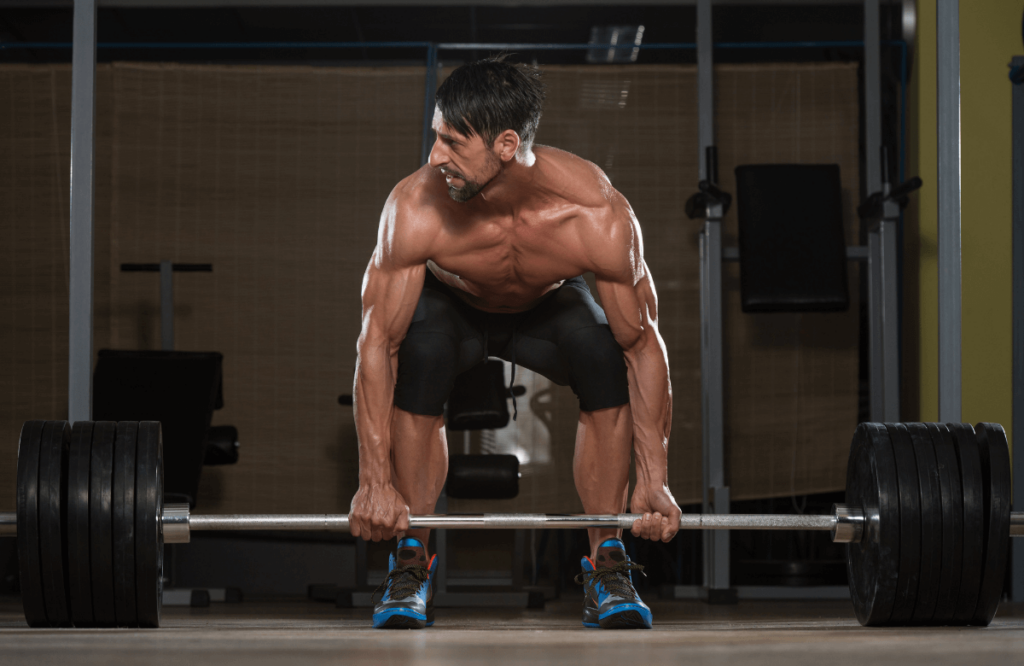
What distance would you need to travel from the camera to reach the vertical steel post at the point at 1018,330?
9.95ft

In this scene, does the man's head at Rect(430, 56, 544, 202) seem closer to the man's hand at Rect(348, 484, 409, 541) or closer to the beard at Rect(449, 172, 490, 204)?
the beard at Rect(449, 172, 490, 204)

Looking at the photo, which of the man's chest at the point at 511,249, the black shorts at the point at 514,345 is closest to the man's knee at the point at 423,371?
the black shorts at the point at 514,345

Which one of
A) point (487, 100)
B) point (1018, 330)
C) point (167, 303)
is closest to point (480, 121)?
point (487, 100)

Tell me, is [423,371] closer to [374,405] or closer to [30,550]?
[374,405]

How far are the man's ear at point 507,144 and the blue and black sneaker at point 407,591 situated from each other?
2.48ft

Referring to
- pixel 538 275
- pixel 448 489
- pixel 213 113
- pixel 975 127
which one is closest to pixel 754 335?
pixel 975 127

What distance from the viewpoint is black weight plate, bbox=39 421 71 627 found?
163 cm

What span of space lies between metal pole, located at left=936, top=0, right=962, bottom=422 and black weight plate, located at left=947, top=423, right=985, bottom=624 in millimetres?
173

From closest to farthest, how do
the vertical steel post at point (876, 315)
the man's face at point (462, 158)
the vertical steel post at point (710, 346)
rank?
the man's face at point (462, 158) → the vertical steel post at point (710, 346) → the vertical steel post at point (876, 315)

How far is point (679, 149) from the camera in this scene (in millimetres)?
3688

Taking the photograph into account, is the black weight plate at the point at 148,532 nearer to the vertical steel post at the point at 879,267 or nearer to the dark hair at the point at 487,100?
the dark hair at the point at 487,100

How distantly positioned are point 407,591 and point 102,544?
531mm

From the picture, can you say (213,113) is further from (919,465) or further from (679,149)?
(919,465)

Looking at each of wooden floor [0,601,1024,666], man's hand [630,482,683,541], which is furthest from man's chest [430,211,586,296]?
wooden floor [0,601,1024,666]
